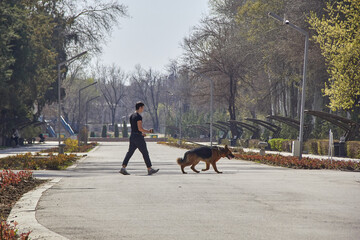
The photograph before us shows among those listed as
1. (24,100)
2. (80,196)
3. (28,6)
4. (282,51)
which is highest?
(28,6)

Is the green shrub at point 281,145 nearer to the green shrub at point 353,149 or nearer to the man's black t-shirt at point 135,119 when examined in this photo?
the green shrub at point 353,149

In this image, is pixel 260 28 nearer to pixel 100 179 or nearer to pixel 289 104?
pixel 289 104

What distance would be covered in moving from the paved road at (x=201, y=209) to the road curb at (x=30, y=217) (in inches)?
5.4

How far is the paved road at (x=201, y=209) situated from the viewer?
780 cm

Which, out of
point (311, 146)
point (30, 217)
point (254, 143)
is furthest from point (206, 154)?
point (254, 143)

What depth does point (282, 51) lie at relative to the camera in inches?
1757

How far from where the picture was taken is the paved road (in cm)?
780

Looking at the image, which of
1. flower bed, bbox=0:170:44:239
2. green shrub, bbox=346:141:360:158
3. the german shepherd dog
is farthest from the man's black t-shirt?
green shrub, bbox=346:141:360:158

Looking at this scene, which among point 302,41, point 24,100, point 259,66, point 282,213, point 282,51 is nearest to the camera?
point 282,213

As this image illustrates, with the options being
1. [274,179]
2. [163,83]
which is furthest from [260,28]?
[163,83]

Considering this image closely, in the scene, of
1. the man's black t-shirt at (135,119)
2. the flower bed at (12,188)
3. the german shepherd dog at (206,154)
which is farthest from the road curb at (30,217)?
the german shepherd dog at (206,154)

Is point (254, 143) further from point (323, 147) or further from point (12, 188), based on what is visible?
point (12, 188)

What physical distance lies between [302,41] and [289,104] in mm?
19735

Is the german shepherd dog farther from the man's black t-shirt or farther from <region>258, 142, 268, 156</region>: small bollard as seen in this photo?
<region>258, 142, 268, 156</region>: small bollard
